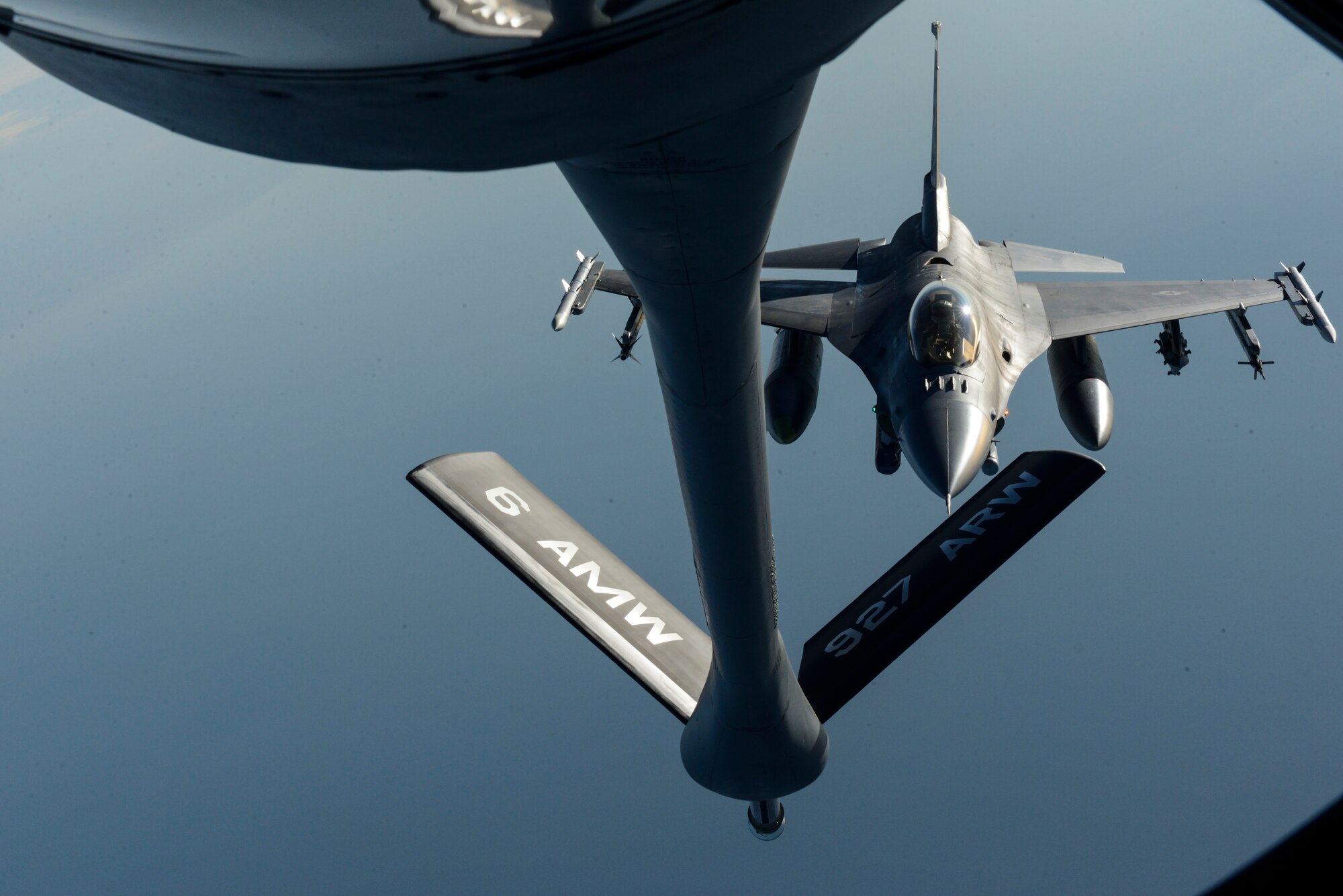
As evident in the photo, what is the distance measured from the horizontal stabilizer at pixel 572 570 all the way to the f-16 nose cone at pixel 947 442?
14.7 ft

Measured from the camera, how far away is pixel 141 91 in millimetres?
2164

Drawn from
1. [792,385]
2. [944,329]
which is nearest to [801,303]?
[792,385]

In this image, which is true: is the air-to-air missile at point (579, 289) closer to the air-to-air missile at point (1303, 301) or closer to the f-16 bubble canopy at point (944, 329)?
the f-16 bubble canopy at point (944, 329)

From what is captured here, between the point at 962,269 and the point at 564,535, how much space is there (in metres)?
10.4

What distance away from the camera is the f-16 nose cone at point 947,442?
12992 mm

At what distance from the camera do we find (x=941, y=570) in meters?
9.02

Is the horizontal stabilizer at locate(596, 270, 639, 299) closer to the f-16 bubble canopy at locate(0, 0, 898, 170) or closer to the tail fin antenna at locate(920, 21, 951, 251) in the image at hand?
the tail fin antenna at locate(920, 21, 951, 251)

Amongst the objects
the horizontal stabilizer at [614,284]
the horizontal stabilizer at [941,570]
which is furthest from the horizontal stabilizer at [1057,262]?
the horizontal stabilizer at [941,570]

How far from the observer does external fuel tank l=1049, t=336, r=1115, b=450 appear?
15.5 metres

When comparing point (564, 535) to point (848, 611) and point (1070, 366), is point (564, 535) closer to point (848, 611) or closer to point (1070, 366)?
point (848, 611)

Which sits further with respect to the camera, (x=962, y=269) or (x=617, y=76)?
(x=962, y=269)

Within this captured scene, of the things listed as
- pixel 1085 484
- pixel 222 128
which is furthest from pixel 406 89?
pixel 1085 484

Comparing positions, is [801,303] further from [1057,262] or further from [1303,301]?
[1303,301]

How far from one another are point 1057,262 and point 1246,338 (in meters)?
3.83
